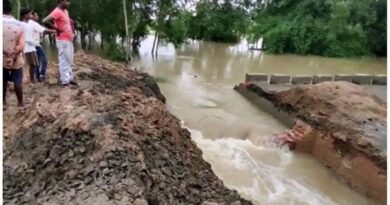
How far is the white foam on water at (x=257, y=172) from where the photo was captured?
5.91 meters

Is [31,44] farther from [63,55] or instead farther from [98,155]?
[98,155]

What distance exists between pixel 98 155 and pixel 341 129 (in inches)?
171

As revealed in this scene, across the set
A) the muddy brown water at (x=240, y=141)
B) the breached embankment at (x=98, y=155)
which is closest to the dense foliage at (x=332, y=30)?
the muddy brown water at (x=240, y=141)

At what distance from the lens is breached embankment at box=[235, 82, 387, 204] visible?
20.2ft

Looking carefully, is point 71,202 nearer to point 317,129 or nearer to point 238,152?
point 238,152

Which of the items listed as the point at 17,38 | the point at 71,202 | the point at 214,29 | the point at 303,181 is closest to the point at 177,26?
the point at 214,29

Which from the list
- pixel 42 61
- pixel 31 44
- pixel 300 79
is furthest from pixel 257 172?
pixel 300 79

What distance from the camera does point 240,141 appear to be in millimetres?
7867

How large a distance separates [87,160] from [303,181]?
361 centimetres

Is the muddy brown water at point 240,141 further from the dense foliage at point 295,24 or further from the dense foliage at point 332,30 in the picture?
the dense foliage at point 332,30

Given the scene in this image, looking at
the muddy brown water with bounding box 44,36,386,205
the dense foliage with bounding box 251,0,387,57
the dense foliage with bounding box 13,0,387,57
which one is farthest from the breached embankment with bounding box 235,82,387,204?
the dense foliage with bounding box 251,0,387,57

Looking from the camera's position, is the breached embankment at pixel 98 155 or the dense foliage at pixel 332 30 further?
the dense foliage at pixel 332 30

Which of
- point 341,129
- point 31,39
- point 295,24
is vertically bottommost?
point 341,129

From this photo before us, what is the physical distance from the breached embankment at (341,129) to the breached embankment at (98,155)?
235cm
